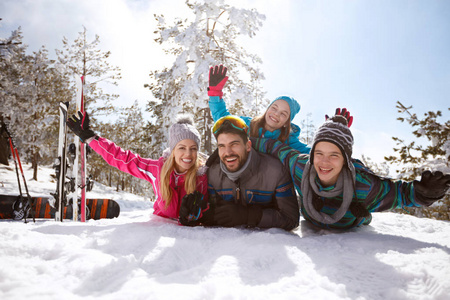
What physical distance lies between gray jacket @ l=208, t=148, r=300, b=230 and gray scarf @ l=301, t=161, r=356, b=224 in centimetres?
29

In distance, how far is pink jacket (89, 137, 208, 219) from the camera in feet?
11.2

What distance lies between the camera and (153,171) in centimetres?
366

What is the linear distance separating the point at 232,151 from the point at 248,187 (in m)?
0.49

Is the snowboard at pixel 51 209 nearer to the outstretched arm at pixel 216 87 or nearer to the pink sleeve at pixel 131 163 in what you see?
the pink sleeve at pixel 131 163

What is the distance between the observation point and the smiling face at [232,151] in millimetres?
2996

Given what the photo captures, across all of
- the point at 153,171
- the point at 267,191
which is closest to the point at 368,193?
the point at 267,191

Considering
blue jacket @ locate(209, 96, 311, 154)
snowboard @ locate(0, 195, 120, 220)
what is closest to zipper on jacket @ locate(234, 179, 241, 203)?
blue jacket @ locate(209, 96, 311, 154)

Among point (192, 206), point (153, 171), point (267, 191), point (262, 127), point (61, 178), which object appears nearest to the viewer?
point (192, 206)

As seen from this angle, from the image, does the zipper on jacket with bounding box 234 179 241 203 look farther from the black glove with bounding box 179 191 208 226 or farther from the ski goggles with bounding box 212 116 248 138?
the ski goggles with bounding box 212 116 248 138

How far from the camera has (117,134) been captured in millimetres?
16859

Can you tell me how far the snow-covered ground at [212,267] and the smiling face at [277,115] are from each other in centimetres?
189

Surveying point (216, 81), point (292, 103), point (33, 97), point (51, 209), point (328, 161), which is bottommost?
point (51, 209)

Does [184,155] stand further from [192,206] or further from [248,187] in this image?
[248,187]

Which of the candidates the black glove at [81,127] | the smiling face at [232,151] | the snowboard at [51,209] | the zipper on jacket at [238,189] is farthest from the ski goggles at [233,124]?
the snowboard at [51,209]
